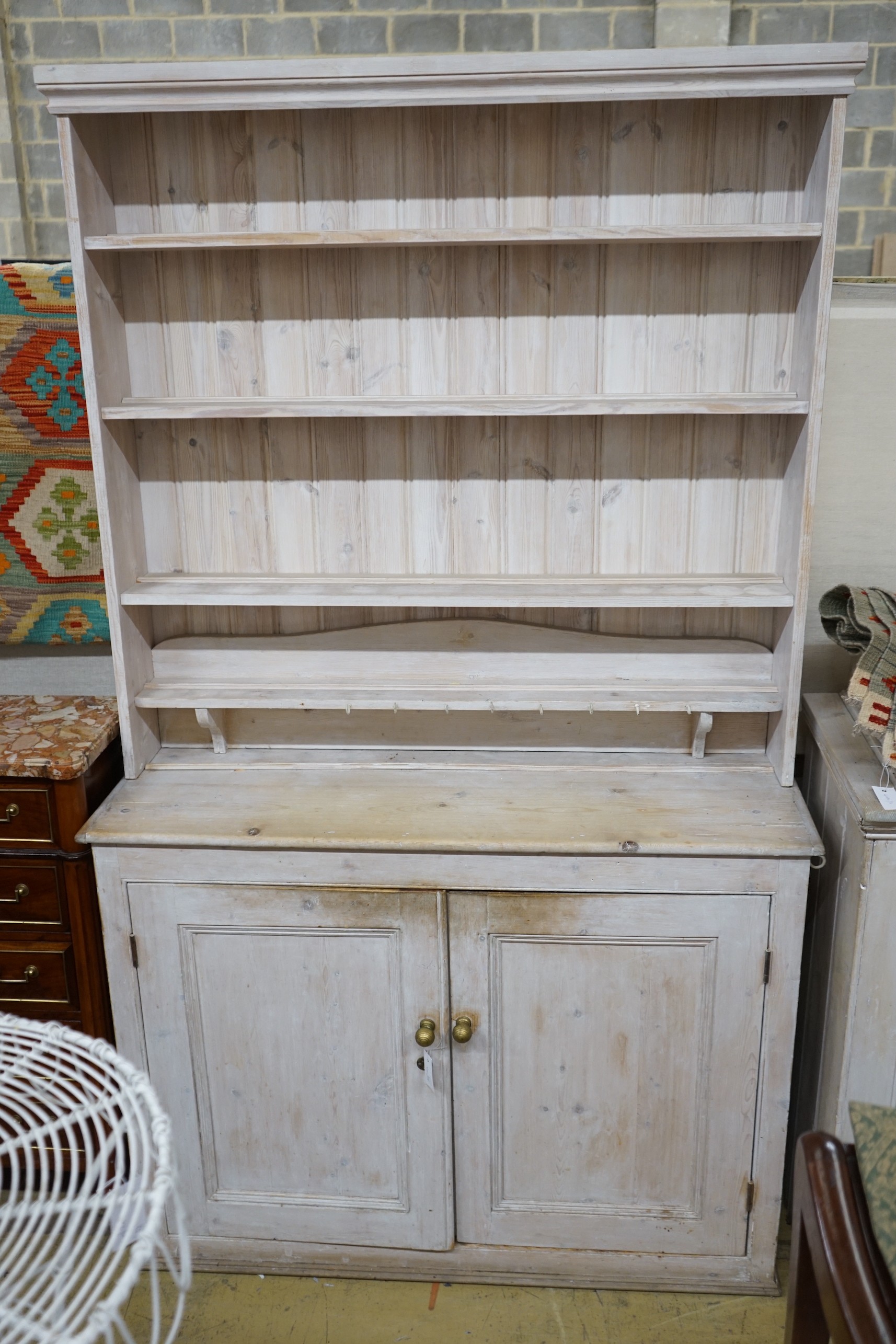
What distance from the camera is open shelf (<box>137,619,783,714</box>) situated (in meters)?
2.14

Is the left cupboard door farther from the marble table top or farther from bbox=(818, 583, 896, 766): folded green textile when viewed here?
bbox=(818, 583, 896, 766): folded green textile

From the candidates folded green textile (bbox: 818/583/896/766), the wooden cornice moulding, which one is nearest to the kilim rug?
the wooden cornice moulding

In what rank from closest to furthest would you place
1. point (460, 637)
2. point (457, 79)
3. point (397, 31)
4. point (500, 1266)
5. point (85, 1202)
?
1. point (85, 1202)
2. point (457, 79)
3. point (500, 1266)
4. point (460, 637)
5. point (397, 31)

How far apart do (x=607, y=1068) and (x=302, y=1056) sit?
1.91ft

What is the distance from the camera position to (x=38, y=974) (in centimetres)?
211

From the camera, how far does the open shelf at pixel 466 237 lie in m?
1.81

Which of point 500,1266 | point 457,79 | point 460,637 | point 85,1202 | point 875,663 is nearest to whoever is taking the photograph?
point 85,1202

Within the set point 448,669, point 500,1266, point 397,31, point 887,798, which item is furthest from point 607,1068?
point 397,31

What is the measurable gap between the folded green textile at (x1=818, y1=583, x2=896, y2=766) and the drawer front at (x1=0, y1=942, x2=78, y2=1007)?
5.20ft

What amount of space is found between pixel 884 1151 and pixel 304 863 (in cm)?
107

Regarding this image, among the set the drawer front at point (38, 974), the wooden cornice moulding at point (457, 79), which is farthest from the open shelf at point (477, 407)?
the drawer front at point (38, 974)

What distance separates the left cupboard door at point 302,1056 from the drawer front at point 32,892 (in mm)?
190

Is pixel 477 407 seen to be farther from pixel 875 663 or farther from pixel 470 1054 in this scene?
pixel 470 1054

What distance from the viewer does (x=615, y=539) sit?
218 cm
